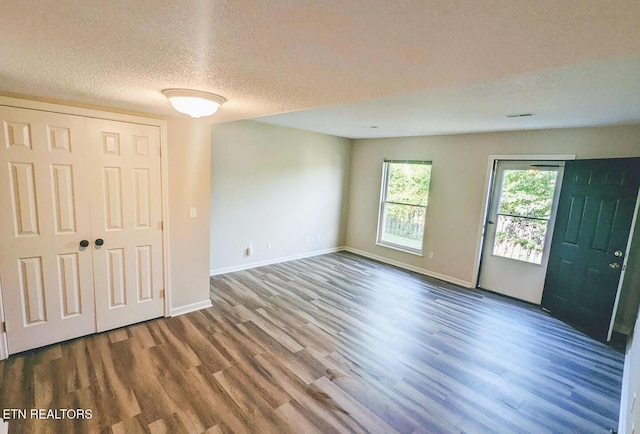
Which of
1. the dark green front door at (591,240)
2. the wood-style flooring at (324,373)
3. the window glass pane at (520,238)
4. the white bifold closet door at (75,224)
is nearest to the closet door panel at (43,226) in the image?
the white bifold closet door at (75,224)

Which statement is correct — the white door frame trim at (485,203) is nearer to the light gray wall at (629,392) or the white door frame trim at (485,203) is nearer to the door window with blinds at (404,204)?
the door window with blinds at (404,204)

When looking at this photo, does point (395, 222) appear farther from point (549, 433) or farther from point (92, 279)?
point (92, 279)

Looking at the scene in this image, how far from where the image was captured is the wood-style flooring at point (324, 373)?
1.98m

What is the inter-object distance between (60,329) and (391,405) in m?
2.91

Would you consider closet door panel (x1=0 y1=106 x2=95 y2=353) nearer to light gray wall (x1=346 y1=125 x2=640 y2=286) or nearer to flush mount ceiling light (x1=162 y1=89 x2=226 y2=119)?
flush mount ceiling light (x1=162 y1=89 x2=226 y2=119)

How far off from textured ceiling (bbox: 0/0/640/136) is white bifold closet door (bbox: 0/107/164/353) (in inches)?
23.1

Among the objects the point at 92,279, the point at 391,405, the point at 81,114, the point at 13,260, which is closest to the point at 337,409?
the point at 391,405

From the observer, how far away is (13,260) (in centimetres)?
236

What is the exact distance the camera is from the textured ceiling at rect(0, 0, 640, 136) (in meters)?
0.86

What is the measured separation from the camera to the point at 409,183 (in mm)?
5461

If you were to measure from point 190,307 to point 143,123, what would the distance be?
2041mm

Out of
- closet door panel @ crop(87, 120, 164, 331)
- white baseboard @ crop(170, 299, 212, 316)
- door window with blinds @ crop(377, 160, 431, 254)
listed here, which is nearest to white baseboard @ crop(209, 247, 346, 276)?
white baseboard @ crop(170, 299, 212, 316)

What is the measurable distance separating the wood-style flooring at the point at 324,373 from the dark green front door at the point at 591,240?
0.94 ft

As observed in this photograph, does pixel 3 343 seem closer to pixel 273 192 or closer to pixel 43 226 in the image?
pixel 43 226
